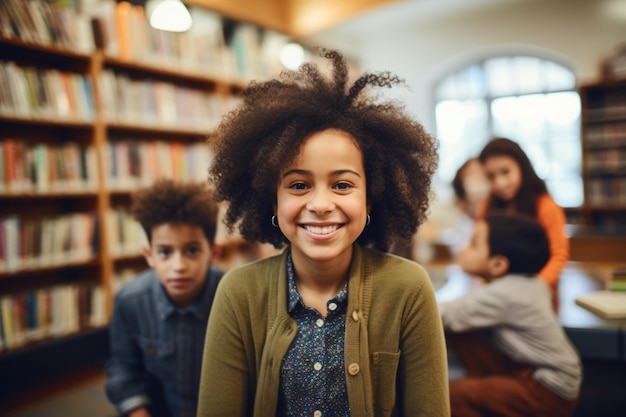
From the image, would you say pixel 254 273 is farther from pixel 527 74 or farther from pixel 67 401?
pixel 527 74

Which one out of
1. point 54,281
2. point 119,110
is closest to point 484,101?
point 119,110

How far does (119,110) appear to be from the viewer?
3420 millimetres

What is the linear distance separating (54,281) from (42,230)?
0.56m

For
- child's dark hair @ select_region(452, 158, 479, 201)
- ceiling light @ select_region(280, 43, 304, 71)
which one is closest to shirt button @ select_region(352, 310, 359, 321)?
child's dark hair @ select_region(452, 158, 479, 201)

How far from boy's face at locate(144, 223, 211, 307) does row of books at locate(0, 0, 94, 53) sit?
2.19m

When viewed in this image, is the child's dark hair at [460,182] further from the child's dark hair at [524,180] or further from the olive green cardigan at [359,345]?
the olive green cardigan at [359,345]

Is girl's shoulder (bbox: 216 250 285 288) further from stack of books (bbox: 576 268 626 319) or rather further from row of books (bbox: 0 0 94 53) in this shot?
row of books (bbox: 0 0 94 53)

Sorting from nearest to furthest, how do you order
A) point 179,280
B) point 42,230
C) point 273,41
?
point 179,280 < point 42,230 < point 273,41

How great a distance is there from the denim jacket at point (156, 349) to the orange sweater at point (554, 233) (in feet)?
4.35

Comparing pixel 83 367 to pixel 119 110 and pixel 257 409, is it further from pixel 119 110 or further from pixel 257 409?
pixel 257 409

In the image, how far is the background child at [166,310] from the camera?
4.54 feet

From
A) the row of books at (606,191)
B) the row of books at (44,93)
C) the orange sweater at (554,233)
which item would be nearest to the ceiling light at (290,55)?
the row of books at (44,93)

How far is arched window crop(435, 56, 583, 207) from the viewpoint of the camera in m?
6.96

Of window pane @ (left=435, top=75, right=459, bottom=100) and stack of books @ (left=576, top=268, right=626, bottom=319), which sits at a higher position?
window pane @ (left=435, top=75, right=459, bottom=100)
